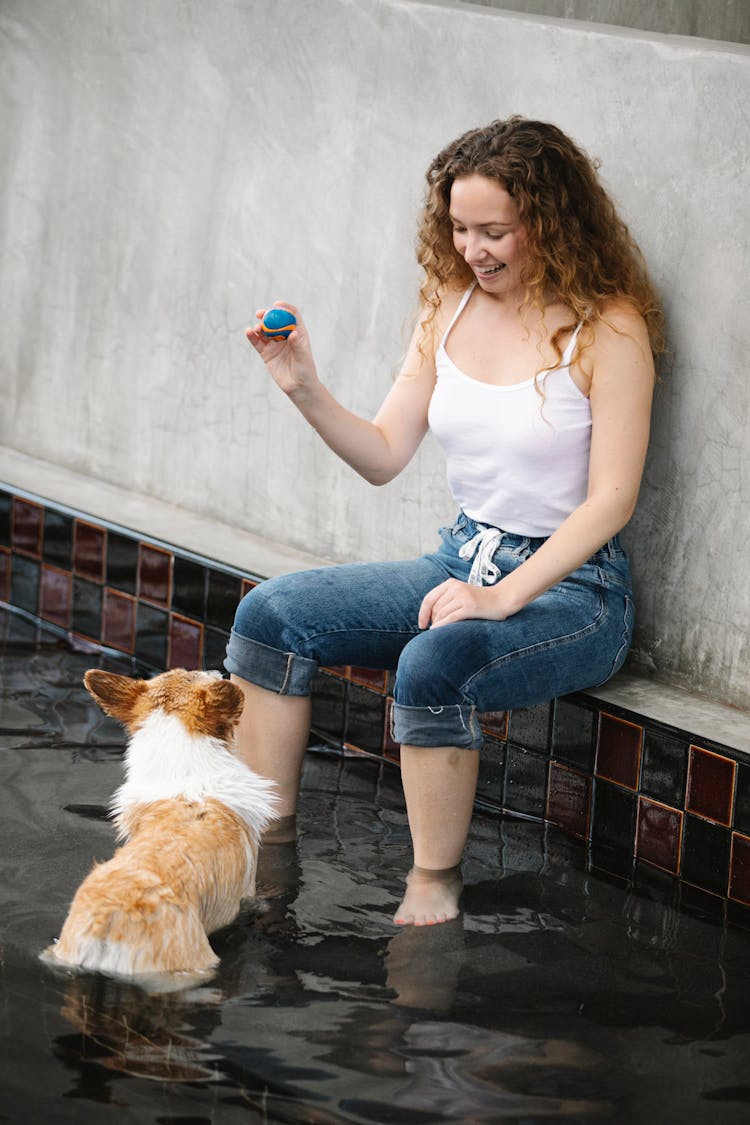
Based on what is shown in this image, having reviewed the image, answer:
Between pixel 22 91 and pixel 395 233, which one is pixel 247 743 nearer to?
pixel 395 233

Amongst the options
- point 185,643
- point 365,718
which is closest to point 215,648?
point 185,643

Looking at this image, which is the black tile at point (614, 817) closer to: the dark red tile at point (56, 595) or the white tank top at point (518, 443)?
the white tank top at point (518, 443)

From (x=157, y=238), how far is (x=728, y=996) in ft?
9.52

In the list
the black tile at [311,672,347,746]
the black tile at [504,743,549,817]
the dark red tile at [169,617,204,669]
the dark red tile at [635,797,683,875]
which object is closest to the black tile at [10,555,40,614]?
the dark red tile at [169,617,204,669]

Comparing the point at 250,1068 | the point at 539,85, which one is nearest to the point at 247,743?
the point at 250,1068

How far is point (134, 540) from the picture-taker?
4156 mm

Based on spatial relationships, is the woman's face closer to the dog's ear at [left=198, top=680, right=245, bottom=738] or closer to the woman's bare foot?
the dog's ear at [left=198, top=680, right=245, bottom=738]

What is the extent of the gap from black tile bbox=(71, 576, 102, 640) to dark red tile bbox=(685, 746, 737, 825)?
6.76 ft

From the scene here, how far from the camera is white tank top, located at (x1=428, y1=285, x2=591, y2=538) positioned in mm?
2955

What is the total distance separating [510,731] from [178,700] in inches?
35.6

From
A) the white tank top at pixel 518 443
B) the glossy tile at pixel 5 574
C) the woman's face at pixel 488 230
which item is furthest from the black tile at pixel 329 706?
the glossy tile at pixel 5 574

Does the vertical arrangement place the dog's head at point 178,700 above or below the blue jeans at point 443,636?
below

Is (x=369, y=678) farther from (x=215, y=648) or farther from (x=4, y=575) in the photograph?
(x=4, y=575)

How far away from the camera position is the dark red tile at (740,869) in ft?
9.22
